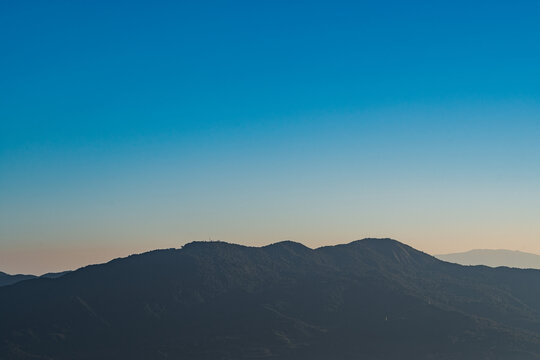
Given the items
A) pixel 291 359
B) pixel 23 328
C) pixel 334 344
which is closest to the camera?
pixel 291 359

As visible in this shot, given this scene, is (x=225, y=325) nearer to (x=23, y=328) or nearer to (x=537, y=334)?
(x=23, y=328)

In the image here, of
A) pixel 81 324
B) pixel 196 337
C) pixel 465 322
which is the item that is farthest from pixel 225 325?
pixel 465 322

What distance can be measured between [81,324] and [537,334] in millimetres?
144754

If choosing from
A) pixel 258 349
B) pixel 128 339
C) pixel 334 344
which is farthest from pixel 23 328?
pixel 334 344

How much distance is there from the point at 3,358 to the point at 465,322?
134072 mm

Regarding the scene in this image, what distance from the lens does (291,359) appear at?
548 ft

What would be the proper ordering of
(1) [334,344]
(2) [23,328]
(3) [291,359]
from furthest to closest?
(2) [23,328] → (1) [334,344] → (3) [291,359]

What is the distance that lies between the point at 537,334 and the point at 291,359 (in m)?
84.3

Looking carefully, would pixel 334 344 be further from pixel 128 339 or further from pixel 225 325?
pixel 128 339

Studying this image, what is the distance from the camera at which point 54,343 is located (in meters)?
183

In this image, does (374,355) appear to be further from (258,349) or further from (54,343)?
(54,343)

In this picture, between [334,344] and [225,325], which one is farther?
[225,325]

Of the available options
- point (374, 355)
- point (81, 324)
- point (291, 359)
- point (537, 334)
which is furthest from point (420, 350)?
point (81, 324)

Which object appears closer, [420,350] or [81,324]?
[420,350]
